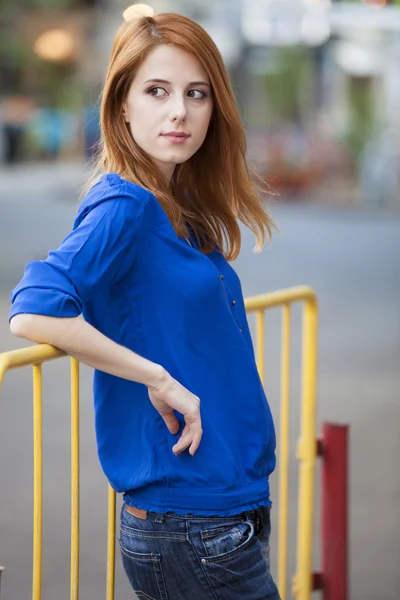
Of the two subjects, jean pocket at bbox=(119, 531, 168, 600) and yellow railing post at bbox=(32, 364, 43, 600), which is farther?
yellow railing post at bbox=(32, 364, 43, 600)

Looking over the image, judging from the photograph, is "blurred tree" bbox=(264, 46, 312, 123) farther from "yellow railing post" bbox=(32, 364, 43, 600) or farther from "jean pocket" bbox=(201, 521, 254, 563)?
"jean pocket" bbox=(201, 521, 254, 563)

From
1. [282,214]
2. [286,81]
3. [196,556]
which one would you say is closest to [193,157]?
[196,556]

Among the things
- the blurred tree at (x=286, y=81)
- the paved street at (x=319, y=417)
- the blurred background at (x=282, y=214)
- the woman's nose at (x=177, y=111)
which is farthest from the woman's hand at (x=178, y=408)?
the blurred tree at (x=286, y=81)

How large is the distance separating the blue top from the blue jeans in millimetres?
30

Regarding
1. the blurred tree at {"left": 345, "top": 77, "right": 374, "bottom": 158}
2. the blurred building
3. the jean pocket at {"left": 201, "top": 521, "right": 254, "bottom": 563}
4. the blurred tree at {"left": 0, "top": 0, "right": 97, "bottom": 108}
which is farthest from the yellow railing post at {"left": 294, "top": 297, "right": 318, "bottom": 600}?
the blurred tree at {"left": 0, "top": 0, "right": 97, "bottom": 108}

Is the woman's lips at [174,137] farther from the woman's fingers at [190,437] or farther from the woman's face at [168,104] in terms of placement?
the woman's fingers at [190,437]

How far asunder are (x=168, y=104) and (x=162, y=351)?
0.49 meters

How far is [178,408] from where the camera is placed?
2.10 meters

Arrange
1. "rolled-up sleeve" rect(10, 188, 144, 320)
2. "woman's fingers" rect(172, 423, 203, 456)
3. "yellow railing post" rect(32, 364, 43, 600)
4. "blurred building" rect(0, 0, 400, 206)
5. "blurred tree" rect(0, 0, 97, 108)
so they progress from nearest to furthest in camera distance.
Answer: "rolled-up sleeve" rect(10, 188, 144, 320) < "woman's fingers" rect(172, 423, 203, 456) < "yellow railing post" rect(32, 364, 43, 600) < "blurred building" rect(0, 0, 400, 206) < "blurred tree" rect(0, 0, 97, 108)

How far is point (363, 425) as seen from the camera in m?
6.38

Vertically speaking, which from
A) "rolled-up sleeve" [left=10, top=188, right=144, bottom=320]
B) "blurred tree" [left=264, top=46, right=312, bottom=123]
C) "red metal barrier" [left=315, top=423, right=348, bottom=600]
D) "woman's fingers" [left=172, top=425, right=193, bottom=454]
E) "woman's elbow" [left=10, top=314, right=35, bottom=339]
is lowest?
"red metal barrier" [left=315, top=423, right=348, bottom=600]

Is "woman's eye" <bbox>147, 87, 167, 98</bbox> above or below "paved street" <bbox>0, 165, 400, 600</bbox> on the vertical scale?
above

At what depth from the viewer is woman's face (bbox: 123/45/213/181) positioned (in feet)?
7.36

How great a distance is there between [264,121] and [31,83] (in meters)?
12.9
